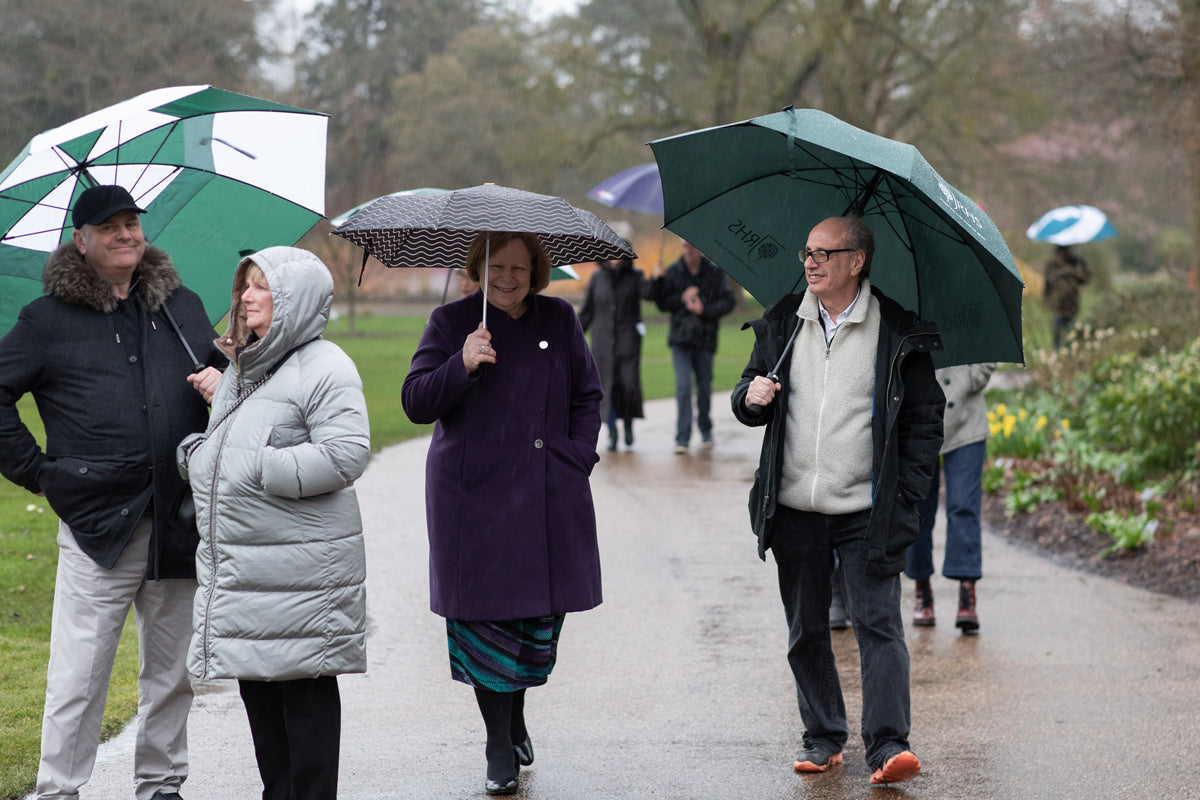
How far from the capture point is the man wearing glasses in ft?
13.7

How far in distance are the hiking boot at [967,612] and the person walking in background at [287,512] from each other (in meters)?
3.60

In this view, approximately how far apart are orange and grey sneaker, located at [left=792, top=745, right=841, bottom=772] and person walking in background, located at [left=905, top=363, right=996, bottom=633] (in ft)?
6.85

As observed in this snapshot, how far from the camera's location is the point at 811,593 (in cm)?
440

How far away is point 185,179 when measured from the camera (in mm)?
4469

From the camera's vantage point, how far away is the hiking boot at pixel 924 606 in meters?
6.48

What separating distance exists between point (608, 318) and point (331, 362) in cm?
865

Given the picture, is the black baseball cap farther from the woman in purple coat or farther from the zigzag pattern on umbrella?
the woman in purple coat

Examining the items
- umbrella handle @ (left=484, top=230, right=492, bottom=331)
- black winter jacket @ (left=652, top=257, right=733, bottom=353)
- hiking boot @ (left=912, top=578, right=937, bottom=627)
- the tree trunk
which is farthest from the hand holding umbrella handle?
the tree trunk

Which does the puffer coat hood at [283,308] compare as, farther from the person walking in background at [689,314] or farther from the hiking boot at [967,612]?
the person walking in background at [689,314]

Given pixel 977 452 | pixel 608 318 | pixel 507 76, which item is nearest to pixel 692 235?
pixel 977 452

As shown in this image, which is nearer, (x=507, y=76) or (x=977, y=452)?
(x=977, y=452)

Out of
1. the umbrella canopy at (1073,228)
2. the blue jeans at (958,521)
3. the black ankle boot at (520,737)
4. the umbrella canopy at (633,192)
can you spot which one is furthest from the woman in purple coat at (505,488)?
the umbrella canopy at (1073,228)

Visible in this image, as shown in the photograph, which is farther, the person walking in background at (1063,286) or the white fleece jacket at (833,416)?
the person walking in background at (1063,286)

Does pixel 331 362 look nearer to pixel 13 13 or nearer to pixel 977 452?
pixel 977 452
